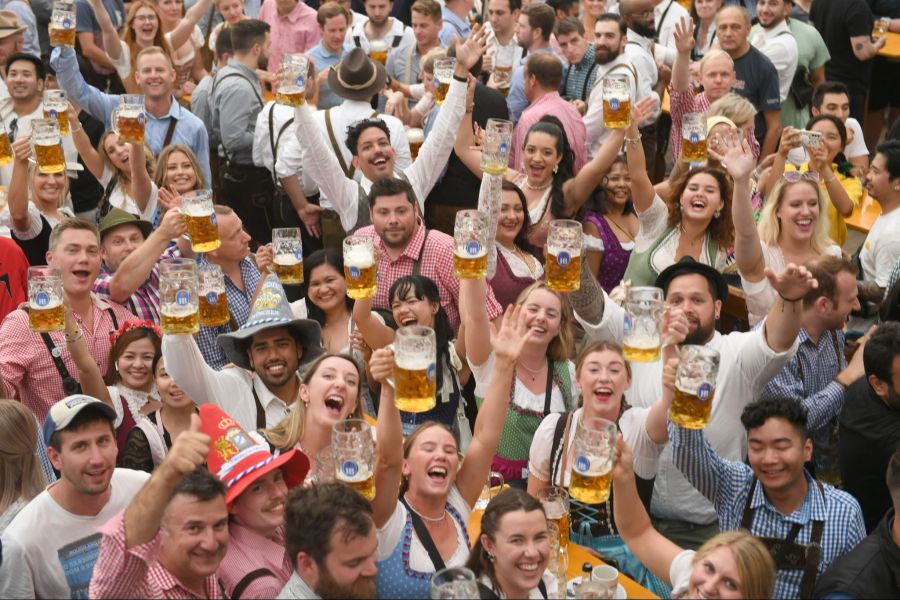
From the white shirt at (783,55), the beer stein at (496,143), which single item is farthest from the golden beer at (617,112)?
the white shirt at (783,55)

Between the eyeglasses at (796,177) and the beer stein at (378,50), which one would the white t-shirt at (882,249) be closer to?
the eyeglasses at (796,177)

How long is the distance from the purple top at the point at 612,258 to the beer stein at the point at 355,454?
254cm

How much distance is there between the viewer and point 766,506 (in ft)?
12.9

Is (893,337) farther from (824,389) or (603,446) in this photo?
(603,446)

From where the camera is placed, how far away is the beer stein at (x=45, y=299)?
14.7 ft

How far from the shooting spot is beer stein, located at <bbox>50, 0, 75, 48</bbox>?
7.09 m

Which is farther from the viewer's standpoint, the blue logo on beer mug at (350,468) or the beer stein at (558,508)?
the beer stein at (558,508)

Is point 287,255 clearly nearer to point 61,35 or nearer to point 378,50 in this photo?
point 61,35

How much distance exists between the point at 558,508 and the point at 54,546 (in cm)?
156

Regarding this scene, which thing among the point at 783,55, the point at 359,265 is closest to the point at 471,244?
the point at 359,265

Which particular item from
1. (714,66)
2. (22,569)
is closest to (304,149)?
(714,66)

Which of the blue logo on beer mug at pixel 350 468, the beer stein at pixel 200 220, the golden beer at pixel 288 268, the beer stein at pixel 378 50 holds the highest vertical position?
the beer stein at pixel 378 50

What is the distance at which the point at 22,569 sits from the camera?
3604 mm

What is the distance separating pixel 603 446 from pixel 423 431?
23.1 inches
